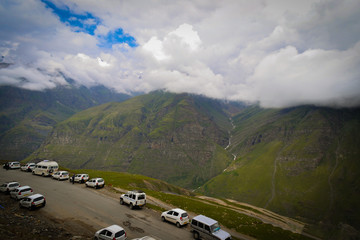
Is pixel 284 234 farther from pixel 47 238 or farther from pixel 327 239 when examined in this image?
pixel 327 239

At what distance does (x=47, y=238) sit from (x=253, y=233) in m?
31.6

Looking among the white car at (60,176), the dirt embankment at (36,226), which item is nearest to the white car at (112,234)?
the dirt embankment at (36,226)

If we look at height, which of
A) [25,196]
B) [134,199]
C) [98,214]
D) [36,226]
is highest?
[134,199]

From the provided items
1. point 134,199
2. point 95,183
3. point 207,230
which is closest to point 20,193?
point 95,183

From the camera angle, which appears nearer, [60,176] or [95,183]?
[95,183]

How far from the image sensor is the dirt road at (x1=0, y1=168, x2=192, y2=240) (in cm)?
2827

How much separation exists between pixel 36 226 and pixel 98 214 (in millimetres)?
9263

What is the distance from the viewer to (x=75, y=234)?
25.0 metres

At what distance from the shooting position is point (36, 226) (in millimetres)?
25266

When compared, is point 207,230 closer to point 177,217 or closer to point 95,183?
point 177,217

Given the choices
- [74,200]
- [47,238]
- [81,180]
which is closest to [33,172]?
[81,180]

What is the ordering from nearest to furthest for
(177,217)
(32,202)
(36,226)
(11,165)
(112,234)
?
1. (112,234)
2. (36,226)
3. (177,217)
4. (32,202)
5. (11,165)

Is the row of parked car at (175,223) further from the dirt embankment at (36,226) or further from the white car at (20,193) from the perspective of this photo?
the white car at (20,193)

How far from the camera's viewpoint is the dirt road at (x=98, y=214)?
92.7 feet
